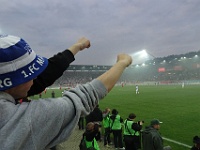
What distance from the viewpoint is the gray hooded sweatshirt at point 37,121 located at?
1009 millimetres

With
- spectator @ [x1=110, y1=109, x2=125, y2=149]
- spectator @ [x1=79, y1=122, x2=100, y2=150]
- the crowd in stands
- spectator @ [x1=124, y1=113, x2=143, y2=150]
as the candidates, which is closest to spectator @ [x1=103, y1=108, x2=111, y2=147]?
spectator @ [x1=110, y1=109, x2=125, y2=149]

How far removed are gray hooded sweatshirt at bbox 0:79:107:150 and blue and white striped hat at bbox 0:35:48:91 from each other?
3.3 inches

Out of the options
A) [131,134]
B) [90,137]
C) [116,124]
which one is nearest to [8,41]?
[90,137]

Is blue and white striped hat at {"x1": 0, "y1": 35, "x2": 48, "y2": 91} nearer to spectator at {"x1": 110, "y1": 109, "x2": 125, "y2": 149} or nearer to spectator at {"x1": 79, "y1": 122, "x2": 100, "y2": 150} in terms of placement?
spectator at {"x1": 79, "y1": 122, "x2": 100, "y2": 150}

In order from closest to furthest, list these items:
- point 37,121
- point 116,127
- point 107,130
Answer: point 37,121 < point 116,127 < point 107,130

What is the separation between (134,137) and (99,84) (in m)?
6.99

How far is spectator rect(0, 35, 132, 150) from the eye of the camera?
1.02m

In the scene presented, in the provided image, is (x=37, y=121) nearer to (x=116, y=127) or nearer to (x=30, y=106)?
(x=30, y=106)

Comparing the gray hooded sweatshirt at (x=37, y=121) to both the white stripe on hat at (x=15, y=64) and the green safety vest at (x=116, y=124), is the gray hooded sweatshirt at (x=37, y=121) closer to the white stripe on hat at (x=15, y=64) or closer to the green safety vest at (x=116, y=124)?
the white stripe on hat at (x=15, y=64)

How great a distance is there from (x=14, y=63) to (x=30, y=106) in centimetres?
23

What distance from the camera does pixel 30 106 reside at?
1.07 m

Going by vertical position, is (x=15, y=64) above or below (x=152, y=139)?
above

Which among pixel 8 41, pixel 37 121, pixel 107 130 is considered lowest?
pixel 107 130

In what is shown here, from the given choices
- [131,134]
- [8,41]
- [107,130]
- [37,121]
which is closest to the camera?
[37,121]
